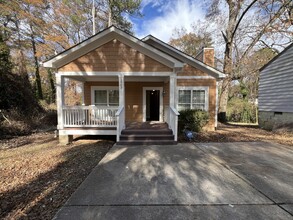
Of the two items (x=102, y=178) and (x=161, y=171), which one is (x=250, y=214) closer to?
(x=161, y=171)

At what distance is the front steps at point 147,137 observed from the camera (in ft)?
22.5

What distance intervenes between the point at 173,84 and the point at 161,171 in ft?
14.1

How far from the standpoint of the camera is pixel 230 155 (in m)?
5.66

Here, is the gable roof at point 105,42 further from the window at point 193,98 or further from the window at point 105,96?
the window at point 105,96

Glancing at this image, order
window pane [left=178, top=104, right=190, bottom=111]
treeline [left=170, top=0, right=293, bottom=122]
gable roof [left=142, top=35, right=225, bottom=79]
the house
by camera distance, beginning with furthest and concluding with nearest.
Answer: treeline [left=170, top=0, right=293, bottom=122] < window pane [left=178, top=104, right=190, bottom=111] < gable roof [left=142, top=35, right=225, bottom=79] < the house

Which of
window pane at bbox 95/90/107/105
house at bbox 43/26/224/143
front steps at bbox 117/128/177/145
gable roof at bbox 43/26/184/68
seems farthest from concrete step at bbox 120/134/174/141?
window pane at bbox 95/90/107/105

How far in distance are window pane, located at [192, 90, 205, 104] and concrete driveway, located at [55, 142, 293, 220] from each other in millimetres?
5066

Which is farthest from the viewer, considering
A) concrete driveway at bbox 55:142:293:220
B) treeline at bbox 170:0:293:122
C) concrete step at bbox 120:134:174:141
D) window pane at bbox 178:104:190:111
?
treeline at bbox 170:0:293:122

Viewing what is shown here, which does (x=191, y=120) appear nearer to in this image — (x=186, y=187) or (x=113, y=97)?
(x=113, y=97)

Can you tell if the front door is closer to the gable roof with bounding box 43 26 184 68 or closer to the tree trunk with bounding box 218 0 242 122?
the gable roof with bounding box 43 26 184 68

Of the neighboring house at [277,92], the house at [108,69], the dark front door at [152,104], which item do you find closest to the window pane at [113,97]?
the dark front door at [152,104]

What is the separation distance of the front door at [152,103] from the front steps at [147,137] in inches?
132

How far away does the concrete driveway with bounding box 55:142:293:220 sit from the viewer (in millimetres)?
2756

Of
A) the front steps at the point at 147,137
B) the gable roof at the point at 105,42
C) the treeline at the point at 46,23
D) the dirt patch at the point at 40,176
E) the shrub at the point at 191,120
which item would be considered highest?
the treeline at the point at 46,23
